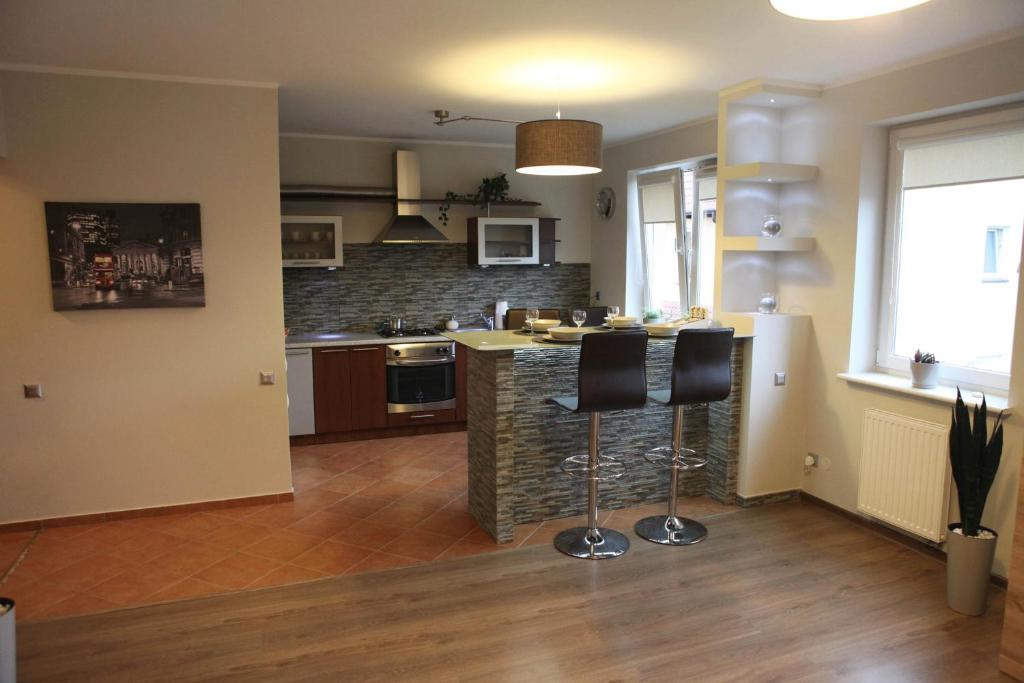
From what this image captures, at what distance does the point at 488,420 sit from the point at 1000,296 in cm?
277

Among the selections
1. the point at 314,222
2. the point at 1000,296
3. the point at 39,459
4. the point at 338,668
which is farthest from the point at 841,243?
the point at 39,459

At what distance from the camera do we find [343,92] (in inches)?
178

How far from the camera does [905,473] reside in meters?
3.78

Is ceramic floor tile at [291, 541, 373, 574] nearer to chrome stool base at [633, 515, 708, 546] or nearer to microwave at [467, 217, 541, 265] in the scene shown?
chrome stool base at [633, 515, 708, 546]

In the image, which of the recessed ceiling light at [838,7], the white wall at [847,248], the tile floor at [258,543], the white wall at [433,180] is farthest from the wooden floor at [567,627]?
the white wall at [433,180]

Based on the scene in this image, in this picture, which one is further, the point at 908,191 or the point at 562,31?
the point at 908,191

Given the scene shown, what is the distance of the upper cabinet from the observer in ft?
21.8

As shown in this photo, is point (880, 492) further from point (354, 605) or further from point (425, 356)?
point (425, 356)

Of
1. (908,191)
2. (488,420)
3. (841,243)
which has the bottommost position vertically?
(488,420)

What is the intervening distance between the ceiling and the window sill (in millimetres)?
1759

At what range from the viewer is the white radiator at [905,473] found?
142 inches

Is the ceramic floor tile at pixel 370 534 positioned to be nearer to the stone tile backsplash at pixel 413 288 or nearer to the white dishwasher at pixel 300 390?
the white dishwasher at pixel 300 390

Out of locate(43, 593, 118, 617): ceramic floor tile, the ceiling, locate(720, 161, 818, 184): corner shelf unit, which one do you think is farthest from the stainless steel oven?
locate(43, 593, 118, 617): ceramic floor tile

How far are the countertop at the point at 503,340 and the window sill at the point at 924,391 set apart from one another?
701mm
